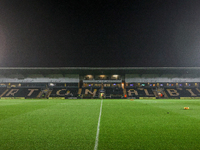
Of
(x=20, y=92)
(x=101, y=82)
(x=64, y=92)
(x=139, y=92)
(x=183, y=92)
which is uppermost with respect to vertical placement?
(x=101, y=82)

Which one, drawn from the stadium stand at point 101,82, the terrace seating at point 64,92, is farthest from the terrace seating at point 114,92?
the terrace seating at point 64,92

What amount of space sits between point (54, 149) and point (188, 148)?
272cm

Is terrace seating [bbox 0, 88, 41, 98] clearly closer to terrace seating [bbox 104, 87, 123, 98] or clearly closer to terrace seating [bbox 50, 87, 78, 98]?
terrace seating [bbox 50, 87, 78, 98]

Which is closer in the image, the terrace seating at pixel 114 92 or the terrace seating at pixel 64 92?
the terrace seating at pixel 64 92

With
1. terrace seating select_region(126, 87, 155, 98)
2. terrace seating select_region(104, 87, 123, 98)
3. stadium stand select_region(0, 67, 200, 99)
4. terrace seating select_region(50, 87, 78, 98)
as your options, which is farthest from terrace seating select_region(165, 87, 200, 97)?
terrace seating select_region(50, 87, 78, 98)

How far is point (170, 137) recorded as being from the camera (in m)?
3.80

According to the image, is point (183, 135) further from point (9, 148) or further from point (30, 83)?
point (30, 83)

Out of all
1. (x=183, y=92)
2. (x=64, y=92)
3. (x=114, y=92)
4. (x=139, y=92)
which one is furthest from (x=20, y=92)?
(x=183, y=92)

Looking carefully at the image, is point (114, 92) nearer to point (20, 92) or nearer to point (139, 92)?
point (139, 92)

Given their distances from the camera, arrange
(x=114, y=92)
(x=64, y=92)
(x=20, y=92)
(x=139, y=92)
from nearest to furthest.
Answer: (x=20, y=92), (x=64, y=92), (x=139, y=92), (x=114, y=92)

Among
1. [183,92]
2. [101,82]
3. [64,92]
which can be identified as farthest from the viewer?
[101,82]

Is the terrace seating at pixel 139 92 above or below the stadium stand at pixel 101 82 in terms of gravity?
below

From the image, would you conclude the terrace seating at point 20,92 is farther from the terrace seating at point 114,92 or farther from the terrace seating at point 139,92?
the terrace seating at point 139,92

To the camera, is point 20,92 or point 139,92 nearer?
point 20,92
